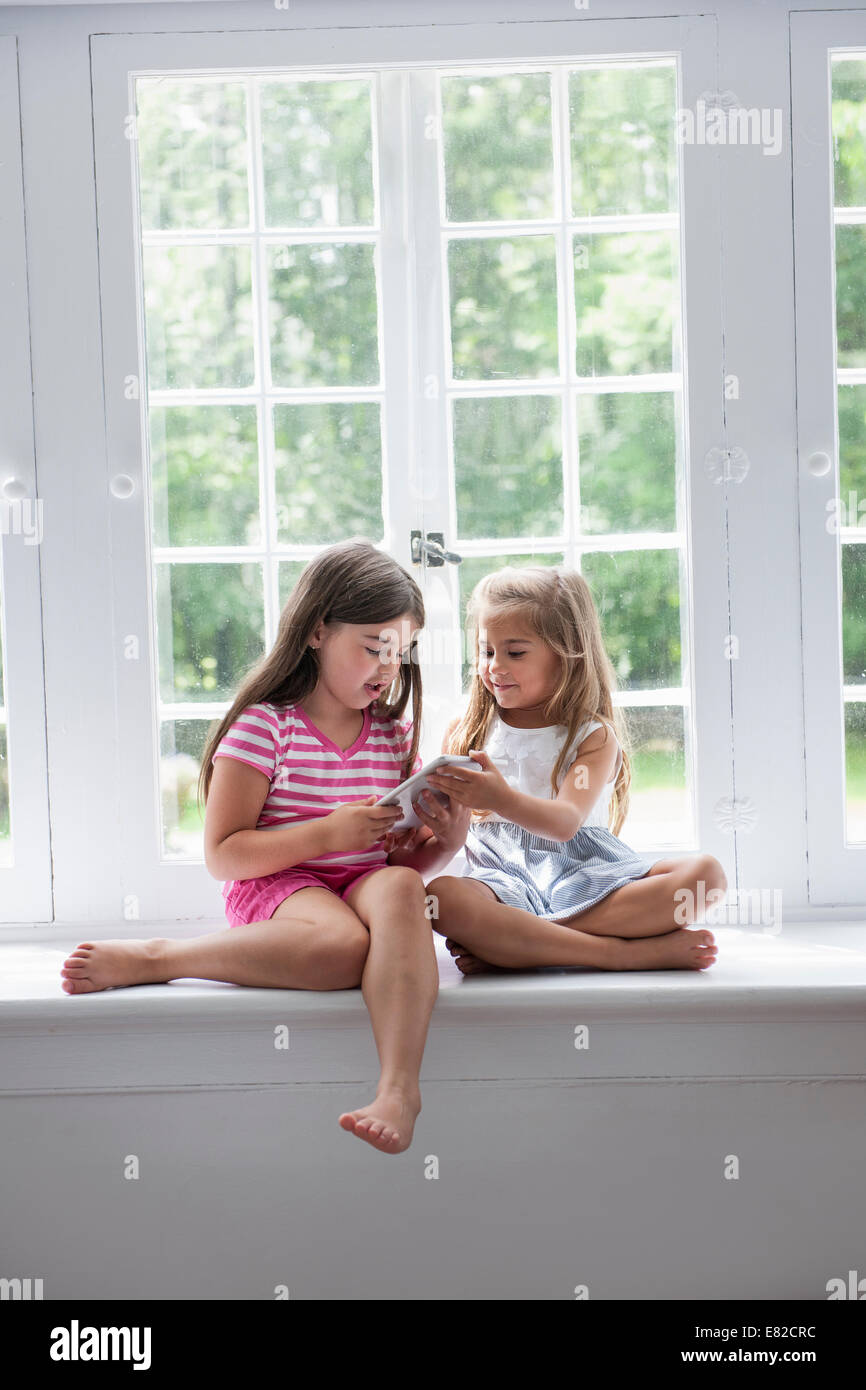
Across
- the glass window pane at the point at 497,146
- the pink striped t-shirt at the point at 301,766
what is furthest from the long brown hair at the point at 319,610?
the glass window pane at the point at 497,146

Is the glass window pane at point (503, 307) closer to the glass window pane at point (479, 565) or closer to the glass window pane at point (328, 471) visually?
the glass window pane at point (328, 471)

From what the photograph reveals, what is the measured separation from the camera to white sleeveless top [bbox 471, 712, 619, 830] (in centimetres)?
181

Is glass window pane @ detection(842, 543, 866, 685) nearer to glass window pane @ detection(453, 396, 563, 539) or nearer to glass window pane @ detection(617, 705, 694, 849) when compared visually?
→ glass window pane @ detection(617, 705, 694, 849)

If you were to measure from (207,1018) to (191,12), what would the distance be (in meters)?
1.60

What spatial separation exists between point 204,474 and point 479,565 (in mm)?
494

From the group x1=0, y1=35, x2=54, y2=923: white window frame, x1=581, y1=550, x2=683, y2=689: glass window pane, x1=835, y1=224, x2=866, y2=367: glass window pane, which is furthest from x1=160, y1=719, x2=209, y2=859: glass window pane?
x1=835, y1=224, x2=866, y2=367: glass window pane

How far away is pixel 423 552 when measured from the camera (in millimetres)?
1969

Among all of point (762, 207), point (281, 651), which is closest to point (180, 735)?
point (281, 651)

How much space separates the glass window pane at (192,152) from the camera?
1943 mm

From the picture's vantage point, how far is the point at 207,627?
2004 millimetres

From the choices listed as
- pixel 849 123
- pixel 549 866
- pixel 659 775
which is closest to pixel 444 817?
pixel 549 866

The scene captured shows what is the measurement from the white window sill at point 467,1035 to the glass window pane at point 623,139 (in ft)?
4.20

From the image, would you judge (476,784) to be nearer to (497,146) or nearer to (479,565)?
(479,565)

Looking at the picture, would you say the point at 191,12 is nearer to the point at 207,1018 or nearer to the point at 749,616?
the point at 749,616
